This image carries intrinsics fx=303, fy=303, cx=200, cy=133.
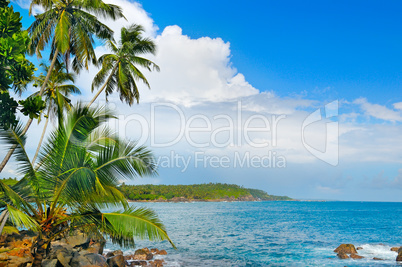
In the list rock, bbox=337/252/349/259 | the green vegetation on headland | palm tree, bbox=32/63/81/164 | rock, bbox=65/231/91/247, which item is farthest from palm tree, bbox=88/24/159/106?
the green vegetation on headland

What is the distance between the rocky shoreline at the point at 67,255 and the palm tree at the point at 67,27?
5346 millimetres

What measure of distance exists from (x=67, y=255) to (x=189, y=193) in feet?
433

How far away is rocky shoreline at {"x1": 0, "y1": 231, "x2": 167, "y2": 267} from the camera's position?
406 inches

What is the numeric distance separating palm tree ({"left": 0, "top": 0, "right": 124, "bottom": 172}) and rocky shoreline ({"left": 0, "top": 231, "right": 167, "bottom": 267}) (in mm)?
5346

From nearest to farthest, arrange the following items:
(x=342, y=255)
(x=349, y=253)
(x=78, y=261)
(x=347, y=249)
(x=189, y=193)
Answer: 1. (x=78, y=261)
2. (x=342, y=255)
3. (x=349, y=253)
4. (x=347, y=249)
5. (x=189, y=193)

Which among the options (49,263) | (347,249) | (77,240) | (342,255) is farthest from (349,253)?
(49,263)

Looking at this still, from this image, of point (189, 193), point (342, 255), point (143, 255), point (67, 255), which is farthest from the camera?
point (189, 193)

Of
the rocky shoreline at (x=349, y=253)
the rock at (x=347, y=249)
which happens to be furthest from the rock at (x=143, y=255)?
the rock at (x=347, y=249)

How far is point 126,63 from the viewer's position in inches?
774

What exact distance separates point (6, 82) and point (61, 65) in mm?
13328

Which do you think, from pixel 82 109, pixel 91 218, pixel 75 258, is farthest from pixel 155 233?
pixel 75 258

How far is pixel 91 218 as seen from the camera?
336 inches

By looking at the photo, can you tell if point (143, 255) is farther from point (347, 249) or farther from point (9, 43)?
point (9, 43)

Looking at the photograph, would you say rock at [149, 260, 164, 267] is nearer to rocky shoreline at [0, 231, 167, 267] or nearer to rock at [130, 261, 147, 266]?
rocky shoreline at [0, 231, 167, 267]
